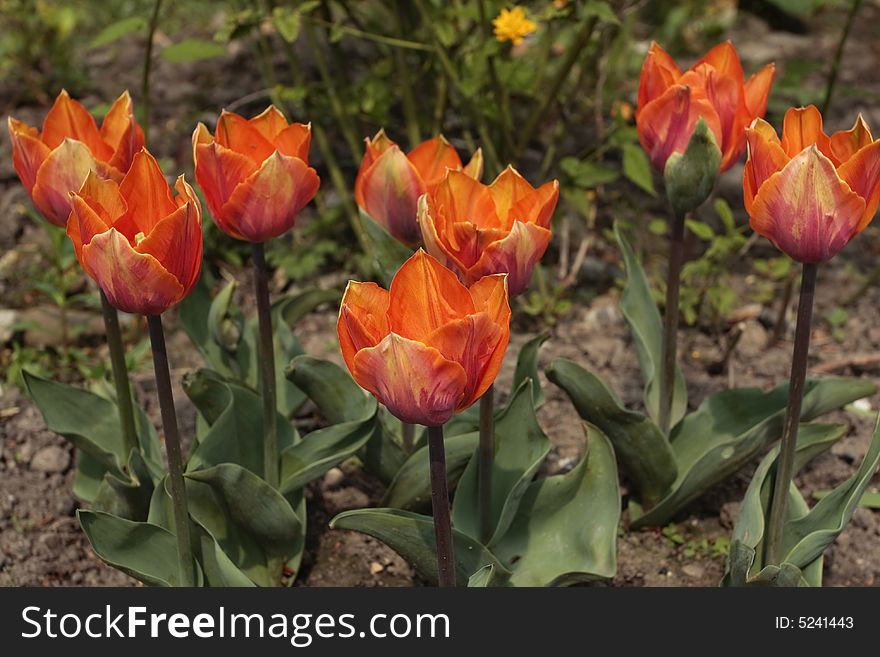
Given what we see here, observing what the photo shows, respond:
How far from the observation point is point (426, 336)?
153cm

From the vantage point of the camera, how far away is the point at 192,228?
168 cm

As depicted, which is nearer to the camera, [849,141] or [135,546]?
[849,141]

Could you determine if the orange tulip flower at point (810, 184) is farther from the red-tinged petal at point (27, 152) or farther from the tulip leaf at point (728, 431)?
the red-tinged petal at point (27, 152)

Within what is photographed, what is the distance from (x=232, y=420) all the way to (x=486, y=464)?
0.52 metres

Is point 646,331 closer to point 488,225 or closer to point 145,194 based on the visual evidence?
point 488,225

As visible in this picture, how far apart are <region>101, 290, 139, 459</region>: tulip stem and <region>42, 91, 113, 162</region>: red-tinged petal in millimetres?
269

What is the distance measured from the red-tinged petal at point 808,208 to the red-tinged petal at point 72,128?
110 cm

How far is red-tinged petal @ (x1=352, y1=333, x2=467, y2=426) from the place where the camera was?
1494 millimetres

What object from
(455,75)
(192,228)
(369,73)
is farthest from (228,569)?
(369,73)

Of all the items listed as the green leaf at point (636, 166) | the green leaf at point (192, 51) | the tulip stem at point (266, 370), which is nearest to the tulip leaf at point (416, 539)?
the tulip stem at point (266, 370)

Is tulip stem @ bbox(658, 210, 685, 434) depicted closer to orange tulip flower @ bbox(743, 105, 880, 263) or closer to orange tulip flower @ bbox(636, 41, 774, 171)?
orange tulip flower @ bbox(636, 41, 774, 171)

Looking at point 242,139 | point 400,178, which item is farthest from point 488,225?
point 242,139

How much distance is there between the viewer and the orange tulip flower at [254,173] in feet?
6.15

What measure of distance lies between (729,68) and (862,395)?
0.73m
